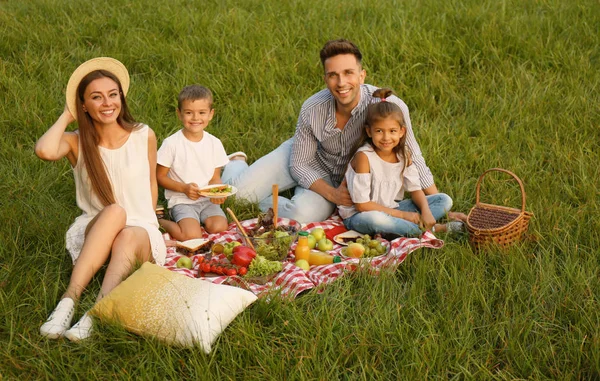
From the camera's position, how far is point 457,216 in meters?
5.27

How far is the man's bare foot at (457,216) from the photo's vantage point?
5189 millimetres

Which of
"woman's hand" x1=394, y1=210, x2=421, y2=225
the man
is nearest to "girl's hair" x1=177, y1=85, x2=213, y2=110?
the man

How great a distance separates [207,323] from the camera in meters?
→ 3.58

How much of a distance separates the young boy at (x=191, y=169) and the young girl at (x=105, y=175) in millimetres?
538

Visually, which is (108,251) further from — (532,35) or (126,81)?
(532,35)

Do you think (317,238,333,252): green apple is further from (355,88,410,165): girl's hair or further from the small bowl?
(355,88,410,165): girl's hair

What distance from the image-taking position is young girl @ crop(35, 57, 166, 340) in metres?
4.15

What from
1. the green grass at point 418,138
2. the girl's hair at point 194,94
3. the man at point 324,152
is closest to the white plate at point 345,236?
the man at point 324,152

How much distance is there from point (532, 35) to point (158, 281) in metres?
5.71

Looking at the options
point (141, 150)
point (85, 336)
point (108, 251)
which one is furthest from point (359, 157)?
point (85, 336)

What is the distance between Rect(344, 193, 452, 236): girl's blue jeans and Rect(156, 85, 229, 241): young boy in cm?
104

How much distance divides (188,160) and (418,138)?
2239 mm

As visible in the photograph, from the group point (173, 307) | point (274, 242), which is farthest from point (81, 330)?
point (274, 242)

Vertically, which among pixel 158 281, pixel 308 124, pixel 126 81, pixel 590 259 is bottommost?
pixel 590 259
